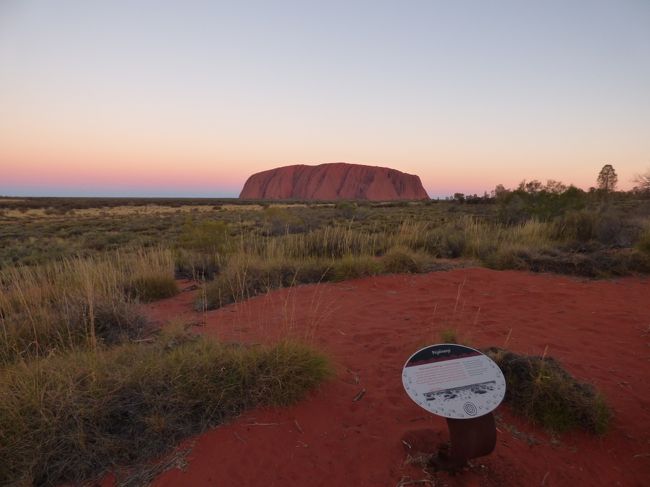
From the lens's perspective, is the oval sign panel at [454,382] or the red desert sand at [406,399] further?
the red desert sand at [406,399]

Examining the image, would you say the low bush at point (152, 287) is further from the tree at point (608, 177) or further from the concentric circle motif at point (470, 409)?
the tree at point (608, 177)

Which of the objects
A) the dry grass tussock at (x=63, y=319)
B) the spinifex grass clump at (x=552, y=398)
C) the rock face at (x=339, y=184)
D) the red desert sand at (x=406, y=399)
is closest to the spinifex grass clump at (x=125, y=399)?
the red desert sand at (x=406, y=399)

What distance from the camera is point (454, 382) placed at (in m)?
2.22

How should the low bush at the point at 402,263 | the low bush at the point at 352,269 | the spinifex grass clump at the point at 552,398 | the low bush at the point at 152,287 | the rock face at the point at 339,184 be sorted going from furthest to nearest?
the rock face at the point at 339,184
the low bush at the point at 402,263
the low bush at the point at 352,269
the low bush at the point at 152,287
the spinifex grass clump at the point at 552,398

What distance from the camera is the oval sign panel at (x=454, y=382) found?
82.4 inches

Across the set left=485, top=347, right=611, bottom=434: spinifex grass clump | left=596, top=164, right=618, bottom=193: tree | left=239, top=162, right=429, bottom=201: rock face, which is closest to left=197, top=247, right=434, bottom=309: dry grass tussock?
left=485, top=347, right=611, bottom=434: spinifex grass clump

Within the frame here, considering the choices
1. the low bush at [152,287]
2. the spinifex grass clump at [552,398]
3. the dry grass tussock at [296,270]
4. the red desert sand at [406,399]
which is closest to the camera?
the red desert sand at [406,399]

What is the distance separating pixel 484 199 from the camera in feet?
104

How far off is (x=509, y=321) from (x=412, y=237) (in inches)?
208

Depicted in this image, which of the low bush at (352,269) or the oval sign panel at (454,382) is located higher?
the oval sign panel at (454,382)

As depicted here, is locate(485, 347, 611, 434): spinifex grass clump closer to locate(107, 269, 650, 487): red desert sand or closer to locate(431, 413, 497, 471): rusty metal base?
locate(107, 269, 650, 487): red desert sand

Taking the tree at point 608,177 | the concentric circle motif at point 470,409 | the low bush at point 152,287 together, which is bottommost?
the low bush at point 152,287

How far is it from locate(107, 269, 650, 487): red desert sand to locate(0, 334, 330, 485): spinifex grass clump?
19 centimetres

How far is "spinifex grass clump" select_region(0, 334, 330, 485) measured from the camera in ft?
7.96
